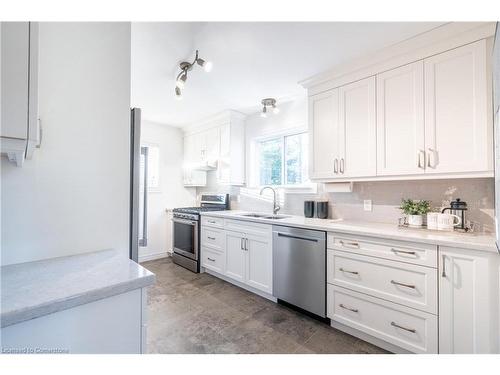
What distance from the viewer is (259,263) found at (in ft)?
8.45

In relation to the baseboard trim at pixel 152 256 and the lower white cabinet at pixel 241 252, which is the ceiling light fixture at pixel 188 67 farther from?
the baseboard trim at pixel 152 256

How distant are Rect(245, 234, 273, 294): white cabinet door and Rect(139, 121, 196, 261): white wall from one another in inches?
82.7

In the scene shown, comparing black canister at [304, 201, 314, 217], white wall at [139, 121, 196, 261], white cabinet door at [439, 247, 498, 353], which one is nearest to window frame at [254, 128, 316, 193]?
black canister at [304, 201, 314, 217]

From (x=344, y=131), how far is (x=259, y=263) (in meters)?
1.70

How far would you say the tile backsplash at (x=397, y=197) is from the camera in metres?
1.72

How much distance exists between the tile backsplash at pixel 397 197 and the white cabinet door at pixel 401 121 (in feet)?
1.11

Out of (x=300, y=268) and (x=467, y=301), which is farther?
(x=300, y=268)

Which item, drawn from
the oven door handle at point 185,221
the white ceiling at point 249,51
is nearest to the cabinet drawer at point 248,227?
the oven door handle at point 185,221

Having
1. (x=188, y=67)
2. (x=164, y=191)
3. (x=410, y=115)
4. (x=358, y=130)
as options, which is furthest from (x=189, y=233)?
(x=410, y=115)

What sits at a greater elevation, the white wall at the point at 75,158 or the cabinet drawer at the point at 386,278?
the white wall at the point at 75,158

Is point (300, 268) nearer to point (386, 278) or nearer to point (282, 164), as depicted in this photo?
point (386, 278)

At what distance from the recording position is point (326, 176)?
7.75 feet
